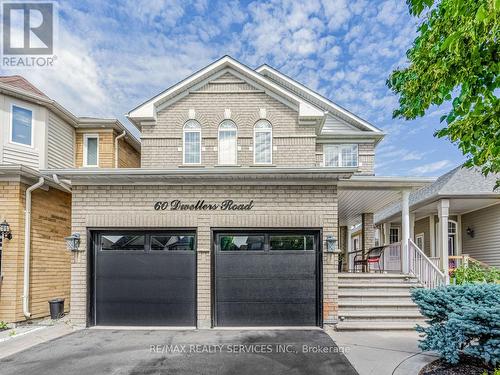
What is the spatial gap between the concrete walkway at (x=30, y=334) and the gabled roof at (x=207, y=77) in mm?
6168

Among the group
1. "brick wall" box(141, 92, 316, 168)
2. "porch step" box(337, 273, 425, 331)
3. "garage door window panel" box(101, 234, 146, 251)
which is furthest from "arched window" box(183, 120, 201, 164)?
"porch step" box(337, 273, 425, 331)

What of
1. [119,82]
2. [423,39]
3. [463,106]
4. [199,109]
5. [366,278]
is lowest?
[366,278]

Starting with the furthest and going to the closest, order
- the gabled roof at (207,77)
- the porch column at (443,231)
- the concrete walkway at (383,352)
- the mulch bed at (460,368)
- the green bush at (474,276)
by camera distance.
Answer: the porch column at (443,231) < the gabled roof at (207,77) < the green bush at (474,276) < the concrete walkway at (383,352) < the mulch bed at (460,368)

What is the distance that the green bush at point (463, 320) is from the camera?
14.1 ft

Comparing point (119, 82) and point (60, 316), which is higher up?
point (119, 82)

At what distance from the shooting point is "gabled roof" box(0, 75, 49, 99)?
35.7ft


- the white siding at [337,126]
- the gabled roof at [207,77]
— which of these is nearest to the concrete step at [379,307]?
the gabled roof at [207,77]

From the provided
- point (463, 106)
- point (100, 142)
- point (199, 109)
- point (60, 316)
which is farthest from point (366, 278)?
point (100, 142)

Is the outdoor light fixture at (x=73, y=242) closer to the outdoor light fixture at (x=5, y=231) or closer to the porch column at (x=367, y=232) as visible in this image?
the outdoor light fixture at (x=5, y=231)

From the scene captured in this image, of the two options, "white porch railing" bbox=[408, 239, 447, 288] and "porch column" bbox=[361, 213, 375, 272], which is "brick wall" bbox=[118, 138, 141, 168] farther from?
"white porch railing" bbox=[408, 239, 447, 288]

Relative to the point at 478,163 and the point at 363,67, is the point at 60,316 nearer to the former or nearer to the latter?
the point at 478,163

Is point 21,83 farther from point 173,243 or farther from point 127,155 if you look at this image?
point 173,243

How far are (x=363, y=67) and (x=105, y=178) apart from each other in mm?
8032

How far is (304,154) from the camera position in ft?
34.4
